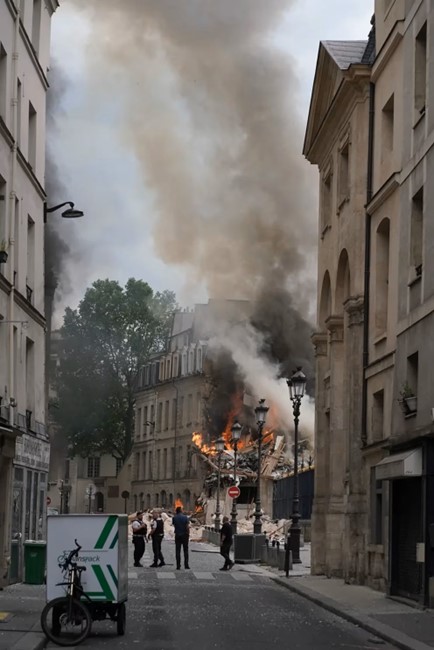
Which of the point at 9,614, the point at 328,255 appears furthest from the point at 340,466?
the point at 9,614

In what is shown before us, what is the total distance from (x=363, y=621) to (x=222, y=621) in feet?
6.97

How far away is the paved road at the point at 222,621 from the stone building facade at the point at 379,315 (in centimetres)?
230


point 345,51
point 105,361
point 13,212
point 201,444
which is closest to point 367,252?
point 345,51

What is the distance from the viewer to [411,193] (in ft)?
82.3

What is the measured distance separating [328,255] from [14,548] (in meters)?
13.4

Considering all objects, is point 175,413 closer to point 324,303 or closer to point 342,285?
point 324,303

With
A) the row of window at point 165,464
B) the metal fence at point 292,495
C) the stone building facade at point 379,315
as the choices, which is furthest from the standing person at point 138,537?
the row of window at point 165,464

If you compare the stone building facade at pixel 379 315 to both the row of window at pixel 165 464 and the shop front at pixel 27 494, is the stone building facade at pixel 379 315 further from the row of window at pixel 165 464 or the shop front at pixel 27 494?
the row of window at pixel 165 464

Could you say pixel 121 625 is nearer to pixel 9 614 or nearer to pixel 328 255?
pixel 9 614

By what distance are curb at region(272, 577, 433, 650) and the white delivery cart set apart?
3.65m

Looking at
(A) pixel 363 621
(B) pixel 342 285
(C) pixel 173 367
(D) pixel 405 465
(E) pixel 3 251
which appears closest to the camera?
(A) pixel 363 621

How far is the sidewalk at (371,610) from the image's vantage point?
57.3 feet

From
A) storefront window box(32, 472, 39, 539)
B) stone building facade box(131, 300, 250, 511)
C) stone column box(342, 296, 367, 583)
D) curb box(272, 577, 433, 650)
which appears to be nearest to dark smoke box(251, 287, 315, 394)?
stone building facade box(131, 300, 250, 511)

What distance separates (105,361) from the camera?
92.4 meters
